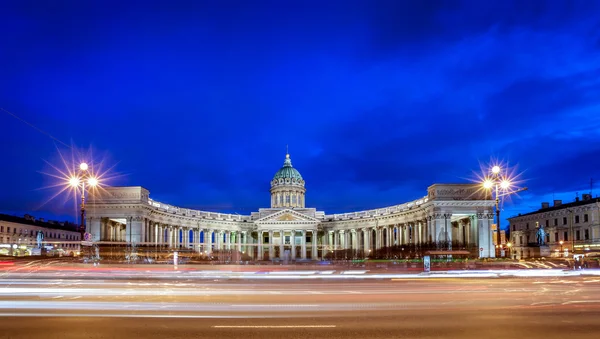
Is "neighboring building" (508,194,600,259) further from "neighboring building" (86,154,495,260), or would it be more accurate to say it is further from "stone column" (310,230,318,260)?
"stone column" (310,230,318,260)

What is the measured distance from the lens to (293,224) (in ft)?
474

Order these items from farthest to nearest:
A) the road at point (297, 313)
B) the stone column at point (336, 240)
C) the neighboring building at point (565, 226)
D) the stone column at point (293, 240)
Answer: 1. the stone column at point (293, 240)
2. the stone column at point (336, 240)
3. the neighboring building at point (565, 226)
4. the road at point (297, 313)

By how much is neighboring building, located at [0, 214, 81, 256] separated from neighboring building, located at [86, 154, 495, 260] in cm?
990

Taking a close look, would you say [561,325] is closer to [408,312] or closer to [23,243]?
[408,312]

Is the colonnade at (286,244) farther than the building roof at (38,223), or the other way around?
the colonnade at (286,244)

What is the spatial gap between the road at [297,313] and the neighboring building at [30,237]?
254ft

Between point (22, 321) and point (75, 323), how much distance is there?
169cm

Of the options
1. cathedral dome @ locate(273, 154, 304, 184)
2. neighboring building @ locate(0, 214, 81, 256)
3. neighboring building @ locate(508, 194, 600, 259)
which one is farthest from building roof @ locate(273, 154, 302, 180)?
neighboring building @ locate(508, 194, 600, 259)

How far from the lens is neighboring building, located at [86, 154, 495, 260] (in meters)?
98.7

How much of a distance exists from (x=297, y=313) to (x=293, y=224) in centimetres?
12733

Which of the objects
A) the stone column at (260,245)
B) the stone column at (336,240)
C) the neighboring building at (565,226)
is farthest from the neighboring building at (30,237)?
the neighboring building at (565,226)

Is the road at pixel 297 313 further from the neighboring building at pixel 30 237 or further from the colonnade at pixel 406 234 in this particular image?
the neighboring building at pixel 30 237

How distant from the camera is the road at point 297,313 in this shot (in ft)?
47.4

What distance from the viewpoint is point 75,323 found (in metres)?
15.9
